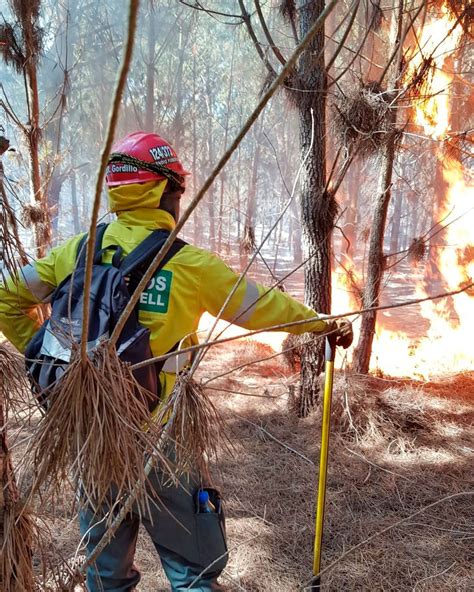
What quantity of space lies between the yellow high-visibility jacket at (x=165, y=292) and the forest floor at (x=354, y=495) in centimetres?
30

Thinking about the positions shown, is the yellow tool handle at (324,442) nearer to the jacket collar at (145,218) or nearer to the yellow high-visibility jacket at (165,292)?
the yellow high-visibility jacket at (165,292)

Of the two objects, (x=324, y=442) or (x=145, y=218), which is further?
(x=324, y=442)

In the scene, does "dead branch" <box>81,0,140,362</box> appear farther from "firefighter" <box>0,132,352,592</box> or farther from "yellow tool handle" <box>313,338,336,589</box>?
"yellow tool handle" <box>313,338,336,589</box>

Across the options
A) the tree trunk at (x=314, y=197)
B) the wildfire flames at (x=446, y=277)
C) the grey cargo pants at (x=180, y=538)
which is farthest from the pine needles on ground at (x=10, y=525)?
the wildfire flames at (x=446, y=277)

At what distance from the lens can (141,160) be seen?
1.69 m

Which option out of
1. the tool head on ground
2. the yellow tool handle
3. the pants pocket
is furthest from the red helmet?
the pants pocket

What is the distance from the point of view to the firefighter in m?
1.60

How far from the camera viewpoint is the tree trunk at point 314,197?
379 cm

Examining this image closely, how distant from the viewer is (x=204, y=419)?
944 millimetres

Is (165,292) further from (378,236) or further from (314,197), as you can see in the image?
(378,236)

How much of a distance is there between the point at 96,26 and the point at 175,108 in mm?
3950

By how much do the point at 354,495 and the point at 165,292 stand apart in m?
2.45

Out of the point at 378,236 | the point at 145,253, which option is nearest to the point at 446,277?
the point at 378,236

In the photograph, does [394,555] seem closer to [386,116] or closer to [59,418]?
[59,418]
